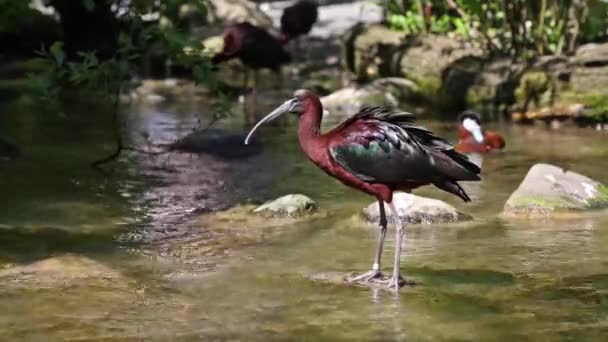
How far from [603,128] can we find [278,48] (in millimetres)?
5264

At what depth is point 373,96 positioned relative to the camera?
15883mm

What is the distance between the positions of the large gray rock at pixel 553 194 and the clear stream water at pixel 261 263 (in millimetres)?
211

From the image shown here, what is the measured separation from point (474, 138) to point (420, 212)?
3434 mm

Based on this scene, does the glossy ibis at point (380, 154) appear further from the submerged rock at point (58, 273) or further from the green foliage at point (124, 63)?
the green foliage at point (124, 63)

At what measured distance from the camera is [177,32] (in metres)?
11.0

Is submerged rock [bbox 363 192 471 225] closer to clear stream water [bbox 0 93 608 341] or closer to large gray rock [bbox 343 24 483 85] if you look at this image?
clear stream water [bbox 0 93 608 341]

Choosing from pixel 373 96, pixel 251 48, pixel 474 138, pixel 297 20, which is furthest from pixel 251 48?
pixel 474 138

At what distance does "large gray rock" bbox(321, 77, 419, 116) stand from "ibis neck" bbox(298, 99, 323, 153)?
8.22 meters

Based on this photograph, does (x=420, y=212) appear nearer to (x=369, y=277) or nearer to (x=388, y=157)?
(x=369, y=277)

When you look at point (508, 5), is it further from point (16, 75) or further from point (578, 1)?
point (16, 75)

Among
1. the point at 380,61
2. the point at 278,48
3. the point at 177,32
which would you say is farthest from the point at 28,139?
the point at 380,61

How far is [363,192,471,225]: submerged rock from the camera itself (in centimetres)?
905

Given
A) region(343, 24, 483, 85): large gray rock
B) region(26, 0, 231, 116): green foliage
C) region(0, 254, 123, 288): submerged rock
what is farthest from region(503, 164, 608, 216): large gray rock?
region(343, 24, 483, 85): large gray rock

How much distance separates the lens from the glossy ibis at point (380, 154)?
6953mm
